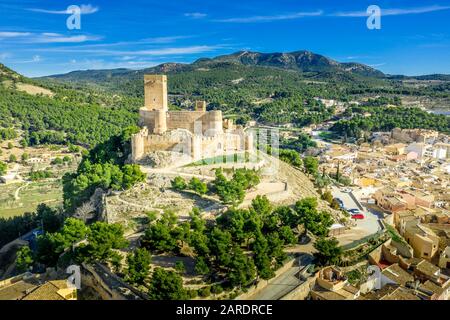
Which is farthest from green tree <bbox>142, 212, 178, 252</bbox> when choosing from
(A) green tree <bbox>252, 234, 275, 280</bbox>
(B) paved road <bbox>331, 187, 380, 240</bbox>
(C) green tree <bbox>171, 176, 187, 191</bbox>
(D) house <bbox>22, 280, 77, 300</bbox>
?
(B) paved road <bbox>331, 187, 380, 240</bbox>

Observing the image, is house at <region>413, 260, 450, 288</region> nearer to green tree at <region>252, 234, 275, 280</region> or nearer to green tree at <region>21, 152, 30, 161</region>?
green tree at <region>252, 234, 275, 280</region>

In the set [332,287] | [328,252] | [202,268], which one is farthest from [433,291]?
[202,268]

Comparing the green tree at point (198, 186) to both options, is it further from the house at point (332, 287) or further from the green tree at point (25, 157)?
the green tree at point (25, 157)

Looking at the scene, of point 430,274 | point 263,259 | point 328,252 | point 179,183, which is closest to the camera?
point 263,259

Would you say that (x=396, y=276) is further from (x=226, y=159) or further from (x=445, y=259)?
(x=226, y=159)

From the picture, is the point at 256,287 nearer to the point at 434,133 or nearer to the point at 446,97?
the point at 434,133

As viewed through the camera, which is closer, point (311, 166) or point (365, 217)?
point (365, 217)

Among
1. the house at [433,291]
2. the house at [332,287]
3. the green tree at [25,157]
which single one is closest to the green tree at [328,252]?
the house at [332,287]
